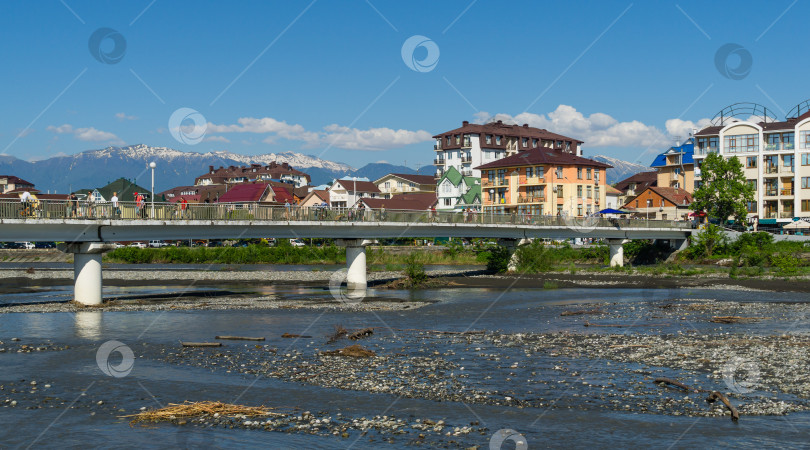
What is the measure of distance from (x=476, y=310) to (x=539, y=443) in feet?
74.2

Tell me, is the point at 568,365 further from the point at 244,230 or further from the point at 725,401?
the point at 244,230

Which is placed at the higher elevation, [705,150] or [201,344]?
[705,150]

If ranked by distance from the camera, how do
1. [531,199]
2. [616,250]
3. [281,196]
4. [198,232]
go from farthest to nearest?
[281,196] < [531,199] < [616,250] < [198,232]

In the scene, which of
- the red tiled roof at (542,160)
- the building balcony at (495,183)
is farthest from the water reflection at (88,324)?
the building balcony at (495,183)

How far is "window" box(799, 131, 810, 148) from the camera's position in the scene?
8975cm

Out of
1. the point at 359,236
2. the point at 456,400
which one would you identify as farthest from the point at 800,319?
the point at 359,236

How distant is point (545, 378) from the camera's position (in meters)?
18.9

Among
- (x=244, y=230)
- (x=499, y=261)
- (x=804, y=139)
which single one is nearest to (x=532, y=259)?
(x=499, y=261)

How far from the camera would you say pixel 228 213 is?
42.6 m

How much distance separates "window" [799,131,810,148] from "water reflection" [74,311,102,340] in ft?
271

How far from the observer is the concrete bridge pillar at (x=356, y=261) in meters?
51.7

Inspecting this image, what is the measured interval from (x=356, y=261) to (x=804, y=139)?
64088mm

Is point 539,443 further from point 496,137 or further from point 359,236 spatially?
point 496,137

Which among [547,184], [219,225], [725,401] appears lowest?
[725,401]
